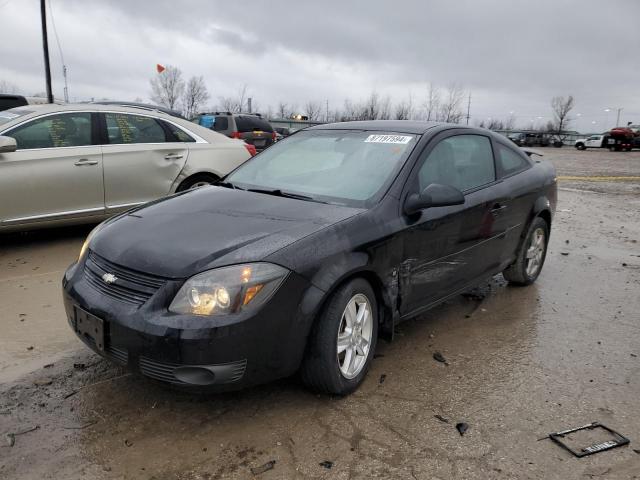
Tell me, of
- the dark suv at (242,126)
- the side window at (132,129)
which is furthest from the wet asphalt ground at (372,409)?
the dark suv at (242,126)

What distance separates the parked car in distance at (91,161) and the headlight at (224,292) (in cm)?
385

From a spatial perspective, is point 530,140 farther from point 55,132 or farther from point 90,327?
point 90,327

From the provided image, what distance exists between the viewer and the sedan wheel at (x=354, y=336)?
2984 mm

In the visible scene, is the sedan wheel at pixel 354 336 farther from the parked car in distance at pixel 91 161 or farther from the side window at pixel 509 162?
the parked car in distance at pixel 91 161

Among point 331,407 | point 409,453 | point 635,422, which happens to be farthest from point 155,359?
point 635,422

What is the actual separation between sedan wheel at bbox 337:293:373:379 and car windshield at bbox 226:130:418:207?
0.63 metres

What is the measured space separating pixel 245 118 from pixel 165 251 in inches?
497

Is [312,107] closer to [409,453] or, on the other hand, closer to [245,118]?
[245,118]

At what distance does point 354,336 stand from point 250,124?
12.5 m

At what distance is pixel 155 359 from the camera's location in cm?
252

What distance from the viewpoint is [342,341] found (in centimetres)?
298

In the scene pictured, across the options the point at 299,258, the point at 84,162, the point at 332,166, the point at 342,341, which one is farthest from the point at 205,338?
the point at 84,162

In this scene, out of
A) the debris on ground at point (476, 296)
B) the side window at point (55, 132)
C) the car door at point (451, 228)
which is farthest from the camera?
the side window at point (55, 132)

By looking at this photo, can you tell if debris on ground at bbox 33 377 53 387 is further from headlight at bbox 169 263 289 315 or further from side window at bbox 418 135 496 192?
side window at bbox 418 135 496 192
